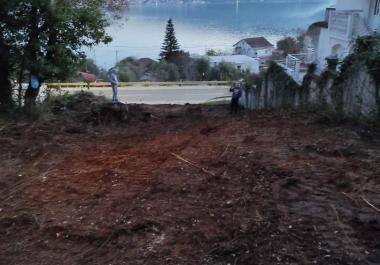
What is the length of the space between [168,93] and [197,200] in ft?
106

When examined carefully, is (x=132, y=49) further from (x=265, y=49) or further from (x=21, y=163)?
(x=21, y=163)

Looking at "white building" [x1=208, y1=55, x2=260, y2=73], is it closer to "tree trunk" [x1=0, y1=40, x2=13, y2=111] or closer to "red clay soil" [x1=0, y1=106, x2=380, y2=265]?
"tree trunk" [x1=0, y1=40, x2=13, y2=111]

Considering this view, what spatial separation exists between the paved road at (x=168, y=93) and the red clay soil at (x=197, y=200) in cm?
2497

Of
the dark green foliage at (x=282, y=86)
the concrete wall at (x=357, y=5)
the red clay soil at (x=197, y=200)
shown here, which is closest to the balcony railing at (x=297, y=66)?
the concrete wall at (x=357, y=5)

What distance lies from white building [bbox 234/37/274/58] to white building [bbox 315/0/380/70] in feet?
181

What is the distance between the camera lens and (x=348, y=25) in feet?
61.7

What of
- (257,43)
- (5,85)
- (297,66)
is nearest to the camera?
(5,85)

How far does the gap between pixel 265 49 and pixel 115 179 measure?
75688 mm

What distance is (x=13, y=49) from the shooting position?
46.3ft

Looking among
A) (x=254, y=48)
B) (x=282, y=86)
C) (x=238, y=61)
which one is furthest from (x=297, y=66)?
(x=254, y=48)

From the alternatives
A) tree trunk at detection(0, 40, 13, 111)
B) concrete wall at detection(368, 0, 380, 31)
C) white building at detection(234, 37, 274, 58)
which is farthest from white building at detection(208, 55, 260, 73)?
tree trunk at detection(0, 40, 13, 111)

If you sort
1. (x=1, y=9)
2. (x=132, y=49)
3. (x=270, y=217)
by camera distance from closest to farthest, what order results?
1. (x=270, y=217)
2. (x=1, y=9)
3. (x=132, y=49)

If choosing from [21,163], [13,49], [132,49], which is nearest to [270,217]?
[21,163]

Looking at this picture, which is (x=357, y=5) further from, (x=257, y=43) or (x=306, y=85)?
(x=257, y=43)
